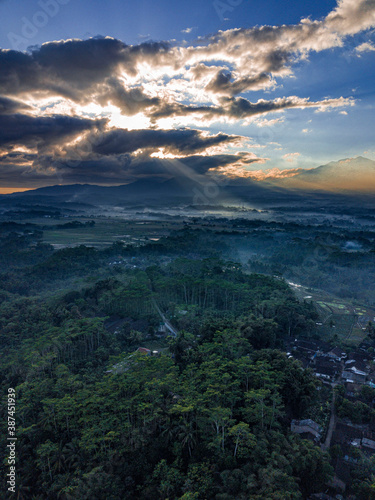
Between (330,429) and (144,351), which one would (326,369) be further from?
(144,351)

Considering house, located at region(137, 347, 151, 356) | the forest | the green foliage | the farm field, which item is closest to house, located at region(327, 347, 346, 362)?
the farm field

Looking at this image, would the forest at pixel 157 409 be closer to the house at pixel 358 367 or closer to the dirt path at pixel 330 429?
the dirt path at pixel 330 429

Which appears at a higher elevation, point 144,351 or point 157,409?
point 157,409

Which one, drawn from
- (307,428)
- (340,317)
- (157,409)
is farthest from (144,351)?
(340,317)

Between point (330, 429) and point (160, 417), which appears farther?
point (330, 429)

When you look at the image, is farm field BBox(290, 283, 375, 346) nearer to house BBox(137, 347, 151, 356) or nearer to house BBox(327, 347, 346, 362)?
house BBox(327, 347, 346, 362)

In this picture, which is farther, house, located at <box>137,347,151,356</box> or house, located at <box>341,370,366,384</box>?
house, located at <box>137,347,151,356</box>

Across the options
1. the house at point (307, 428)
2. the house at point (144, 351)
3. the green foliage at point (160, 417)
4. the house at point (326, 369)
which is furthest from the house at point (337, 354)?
the house at point (144, 351)

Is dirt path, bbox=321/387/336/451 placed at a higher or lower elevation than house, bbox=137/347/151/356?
lower

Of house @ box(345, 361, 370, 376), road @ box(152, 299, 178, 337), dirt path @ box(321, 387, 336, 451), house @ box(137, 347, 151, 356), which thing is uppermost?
house @ box(137, 347, 151, 356)
